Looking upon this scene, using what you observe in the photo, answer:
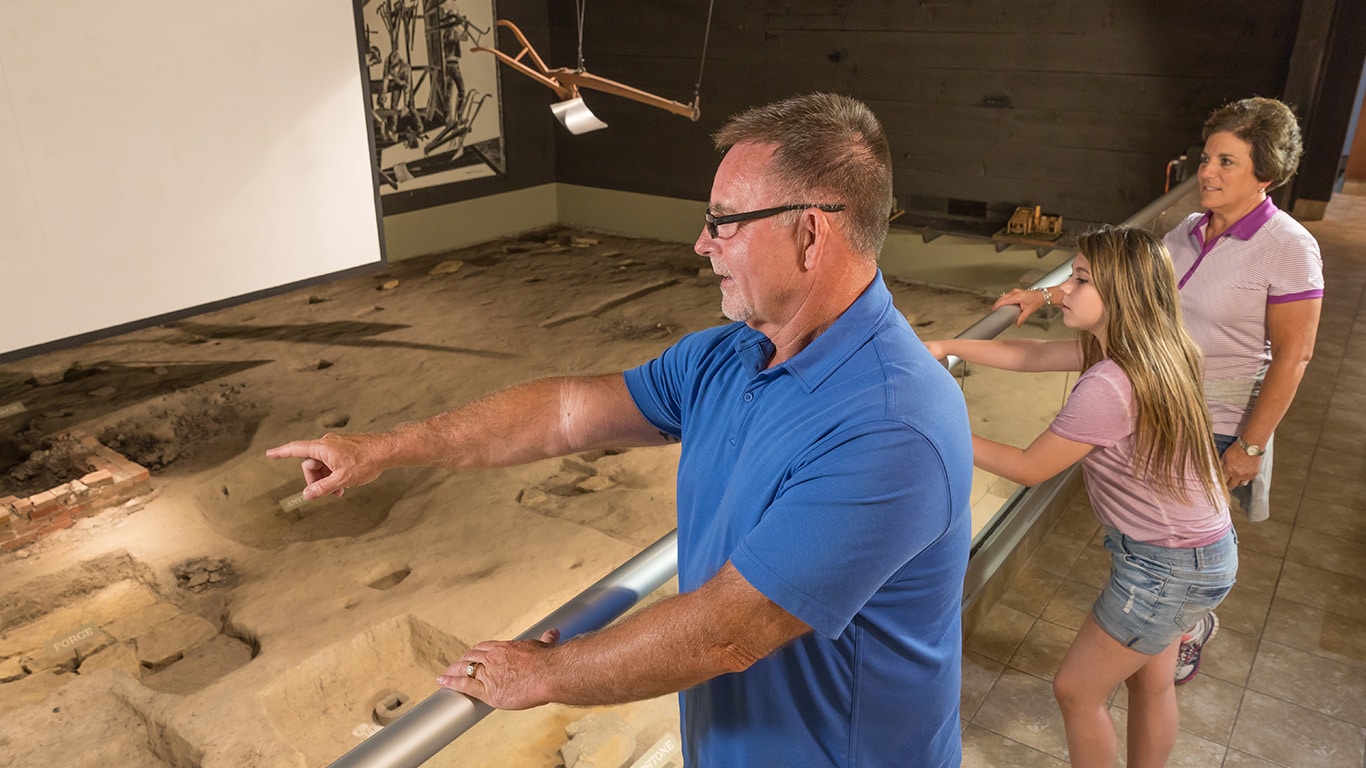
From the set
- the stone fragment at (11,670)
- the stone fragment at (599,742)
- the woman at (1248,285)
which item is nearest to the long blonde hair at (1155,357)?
the woman at (1248,285)

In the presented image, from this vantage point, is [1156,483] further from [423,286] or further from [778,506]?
[423,286]

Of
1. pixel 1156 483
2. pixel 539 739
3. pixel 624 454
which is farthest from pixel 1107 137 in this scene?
pixel 539 739

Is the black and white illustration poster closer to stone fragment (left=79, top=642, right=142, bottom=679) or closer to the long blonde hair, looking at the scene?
stone fragment (left=79, top=642, right=142, bottom=679)

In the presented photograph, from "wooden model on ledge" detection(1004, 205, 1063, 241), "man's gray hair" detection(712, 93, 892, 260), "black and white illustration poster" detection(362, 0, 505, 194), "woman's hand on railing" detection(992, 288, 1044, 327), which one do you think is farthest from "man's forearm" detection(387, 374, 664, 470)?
"black and white illustration poster" detection(362, 0, 505, 194)

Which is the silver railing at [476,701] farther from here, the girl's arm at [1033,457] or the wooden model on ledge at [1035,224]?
the wooden model on ledge at [1035,224]

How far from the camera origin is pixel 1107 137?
752 centimetres

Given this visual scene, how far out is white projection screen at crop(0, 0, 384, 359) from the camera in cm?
320

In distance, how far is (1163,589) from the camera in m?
2.05

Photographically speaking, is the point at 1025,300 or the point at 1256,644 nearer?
the point at 1025,300

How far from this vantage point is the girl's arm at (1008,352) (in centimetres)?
239

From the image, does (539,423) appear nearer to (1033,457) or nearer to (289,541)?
(1033,457)

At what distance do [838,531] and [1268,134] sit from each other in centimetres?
198

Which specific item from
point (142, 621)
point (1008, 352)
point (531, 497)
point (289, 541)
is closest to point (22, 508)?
point (142, 621)

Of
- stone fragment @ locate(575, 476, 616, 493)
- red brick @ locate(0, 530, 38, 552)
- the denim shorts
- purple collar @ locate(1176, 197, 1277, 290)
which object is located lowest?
red brick @ locate(0, 530, 38, 552)
